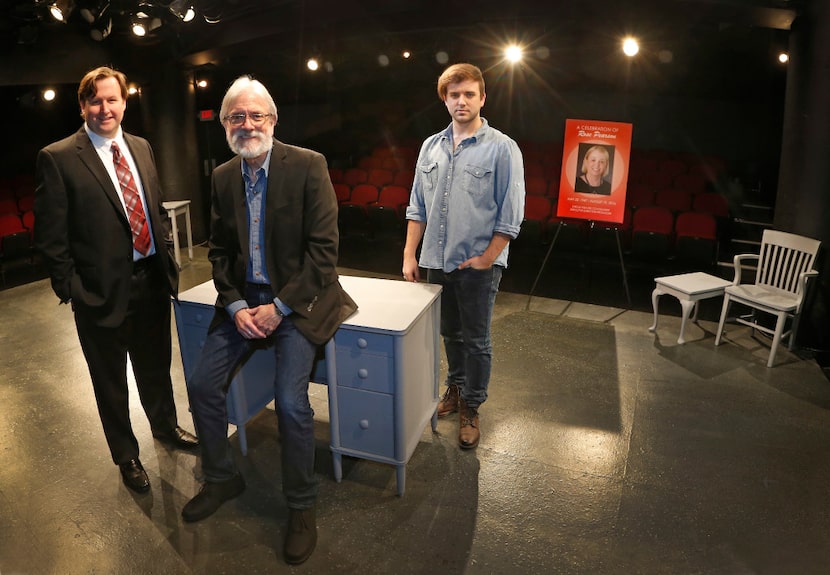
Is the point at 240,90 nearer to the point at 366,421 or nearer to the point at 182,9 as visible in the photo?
the point at 366,421

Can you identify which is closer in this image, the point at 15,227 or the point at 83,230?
the point at 83,230

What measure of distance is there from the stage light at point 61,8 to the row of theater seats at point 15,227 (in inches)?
67.0

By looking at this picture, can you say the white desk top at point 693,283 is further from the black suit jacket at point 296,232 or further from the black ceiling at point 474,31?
the black suit jacket at point 296,232

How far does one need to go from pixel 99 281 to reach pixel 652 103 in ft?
29.6

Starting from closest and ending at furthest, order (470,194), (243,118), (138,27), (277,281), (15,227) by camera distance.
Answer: (243,118), (277,281), (470,194), (138,27), (15,227)

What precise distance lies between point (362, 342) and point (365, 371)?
0.14 metres

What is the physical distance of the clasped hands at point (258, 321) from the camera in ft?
7.94

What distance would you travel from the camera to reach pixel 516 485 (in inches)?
111

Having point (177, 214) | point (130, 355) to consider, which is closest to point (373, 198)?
point (177, 214)

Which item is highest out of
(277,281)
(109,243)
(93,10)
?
(93,10)

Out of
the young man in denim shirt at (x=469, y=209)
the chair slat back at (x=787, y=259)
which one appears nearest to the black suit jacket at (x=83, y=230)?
the young man in denim shirt at (x=469, y=209)

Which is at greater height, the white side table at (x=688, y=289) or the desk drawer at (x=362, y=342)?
the desk drawer at (x=362, y=342)

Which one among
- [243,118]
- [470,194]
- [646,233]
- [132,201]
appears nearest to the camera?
[243,118]

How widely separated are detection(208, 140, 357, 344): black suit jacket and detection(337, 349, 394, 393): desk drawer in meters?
0.17
